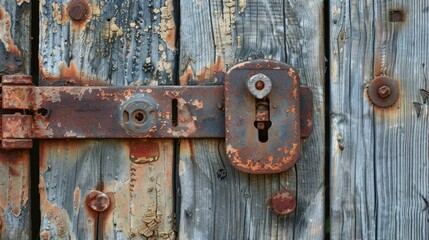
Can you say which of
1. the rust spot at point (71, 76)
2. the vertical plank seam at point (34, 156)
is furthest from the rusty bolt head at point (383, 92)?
the vertical plank seam at point (34, 156)

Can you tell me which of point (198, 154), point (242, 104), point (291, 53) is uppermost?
point (291, 53)

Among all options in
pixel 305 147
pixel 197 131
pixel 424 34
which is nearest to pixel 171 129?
pixel 197 131

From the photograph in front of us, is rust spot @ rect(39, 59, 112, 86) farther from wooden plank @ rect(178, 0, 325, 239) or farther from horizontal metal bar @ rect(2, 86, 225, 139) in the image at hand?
wooden plank @ rect(178, 0, 325, 239)

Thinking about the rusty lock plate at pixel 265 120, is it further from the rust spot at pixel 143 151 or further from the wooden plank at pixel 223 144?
the rust spot at pixel 143 151

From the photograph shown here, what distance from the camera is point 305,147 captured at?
1.32 metres

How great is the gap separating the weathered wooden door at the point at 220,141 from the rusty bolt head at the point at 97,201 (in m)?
0.01

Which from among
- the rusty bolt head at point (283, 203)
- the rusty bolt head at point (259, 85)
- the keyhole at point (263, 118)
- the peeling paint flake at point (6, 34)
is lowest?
the rusty bolt head at point (283, 203)

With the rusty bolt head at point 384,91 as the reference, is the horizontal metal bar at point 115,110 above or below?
below

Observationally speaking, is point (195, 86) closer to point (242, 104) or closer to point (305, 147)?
point (242, 104)

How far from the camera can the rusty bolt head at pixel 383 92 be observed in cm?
131

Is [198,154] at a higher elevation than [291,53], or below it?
below

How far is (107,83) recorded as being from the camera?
1313 millimetres

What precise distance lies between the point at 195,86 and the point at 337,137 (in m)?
0.33

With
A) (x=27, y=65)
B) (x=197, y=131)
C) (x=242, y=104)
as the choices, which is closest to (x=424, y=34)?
(x=242, y=104)
